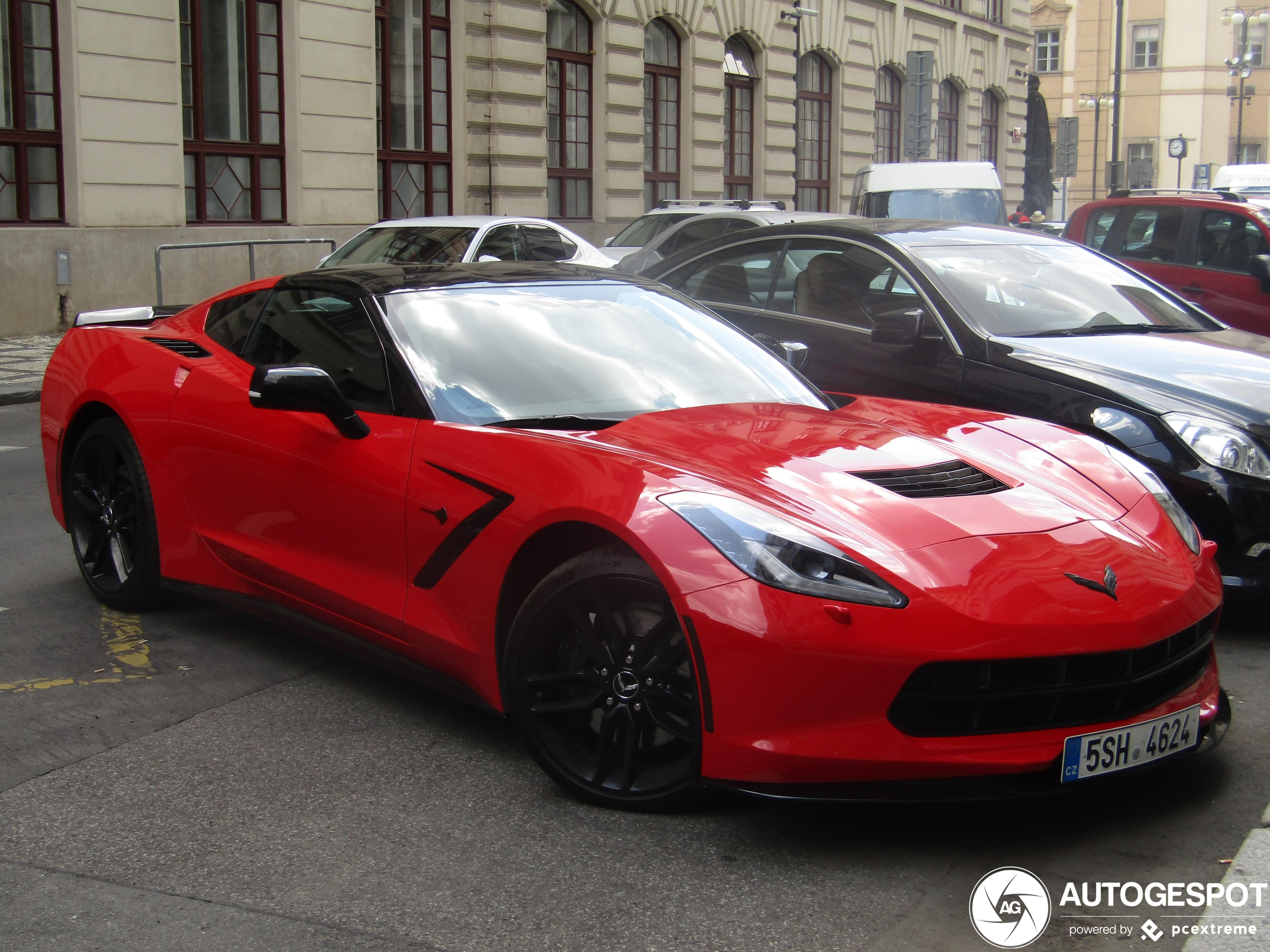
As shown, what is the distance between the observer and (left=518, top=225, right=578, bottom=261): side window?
13.9 meters

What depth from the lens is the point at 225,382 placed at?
4723 mm

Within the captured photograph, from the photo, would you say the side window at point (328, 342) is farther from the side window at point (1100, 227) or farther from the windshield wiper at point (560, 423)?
the side window at point (1100, 227)

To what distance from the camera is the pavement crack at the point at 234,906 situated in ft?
9.23

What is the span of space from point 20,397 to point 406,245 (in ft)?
12.0

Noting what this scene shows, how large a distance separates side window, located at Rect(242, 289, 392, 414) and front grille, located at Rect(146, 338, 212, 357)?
0.80ft

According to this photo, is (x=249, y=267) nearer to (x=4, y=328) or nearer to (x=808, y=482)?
(x=4, y=328)

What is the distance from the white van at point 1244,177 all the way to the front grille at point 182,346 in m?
18.8

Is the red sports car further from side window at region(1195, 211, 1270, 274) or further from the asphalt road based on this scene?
side window at region(1195, 211, 1270, 274)

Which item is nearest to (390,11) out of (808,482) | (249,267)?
(249,267)

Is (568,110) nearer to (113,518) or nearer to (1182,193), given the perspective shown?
(1182,193)

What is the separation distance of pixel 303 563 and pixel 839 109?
28.9 metres

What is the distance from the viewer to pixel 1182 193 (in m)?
11.6

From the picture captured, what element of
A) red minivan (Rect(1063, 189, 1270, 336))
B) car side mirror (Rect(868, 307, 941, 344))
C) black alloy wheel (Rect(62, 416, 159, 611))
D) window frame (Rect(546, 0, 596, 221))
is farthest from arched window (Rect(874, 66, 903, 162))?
black alloy wheel (Rect(62, 416, 159, 611))

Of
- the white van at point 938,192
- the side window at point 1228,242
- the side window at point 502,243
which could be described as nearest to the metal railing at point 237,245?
the side window at point 502,243
